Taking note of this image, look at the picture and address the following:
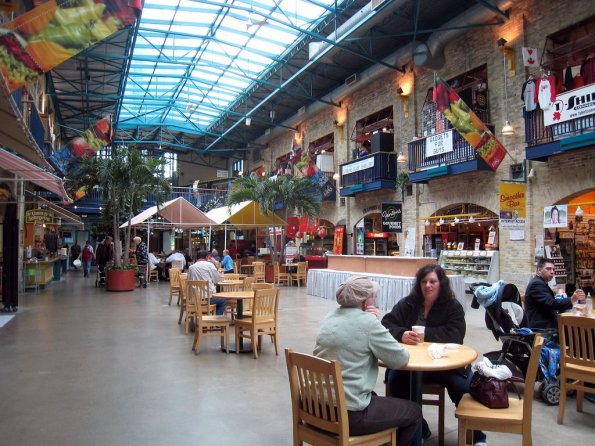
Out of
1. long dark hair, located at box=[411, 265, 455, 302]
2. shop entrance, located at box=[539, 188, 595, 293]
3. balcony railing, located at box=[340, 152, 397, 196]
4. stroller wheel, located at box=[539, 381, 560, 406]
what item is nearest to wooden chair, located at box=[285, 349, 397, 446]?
long dark hair, located at box=[411, 265, 455, 302]

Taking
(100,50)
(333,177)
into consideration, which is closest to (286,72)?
(333,177)

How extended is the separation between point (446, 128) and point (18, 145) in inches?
434

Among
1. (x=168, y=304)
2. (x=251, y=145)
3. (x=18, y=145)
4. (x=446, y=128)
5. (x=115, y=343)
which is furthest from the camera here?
(x=251, y=145)

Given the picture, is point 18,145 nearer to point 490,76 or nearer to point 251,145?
point 490,76

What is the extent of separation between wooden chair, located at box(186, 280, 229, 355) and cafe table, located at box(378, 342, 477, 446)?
394 cm

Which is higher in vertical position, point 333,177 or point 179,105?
point 179,105

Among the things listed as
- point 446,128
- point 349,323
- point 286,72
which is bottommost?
point 349,323

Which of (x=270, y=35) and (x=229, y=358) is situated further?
(x=270, y=35)

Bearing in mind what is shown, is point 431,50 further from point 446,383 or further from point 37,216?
point 446,383

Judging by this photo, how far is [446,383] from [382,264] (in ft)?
27.1

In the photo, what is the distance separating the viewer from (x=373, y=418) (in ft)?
9.04

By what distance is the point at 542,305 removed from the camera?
508cm

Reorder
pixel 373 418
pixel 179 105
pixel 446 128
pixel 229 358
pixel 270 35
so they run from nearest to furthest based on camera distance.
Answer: pixel 373 418 → pixel 229 358 → pixel 446 128 → pixel 270 35 → pixel 179 105

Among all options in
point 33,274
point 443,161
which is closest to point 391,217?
point 443,161
